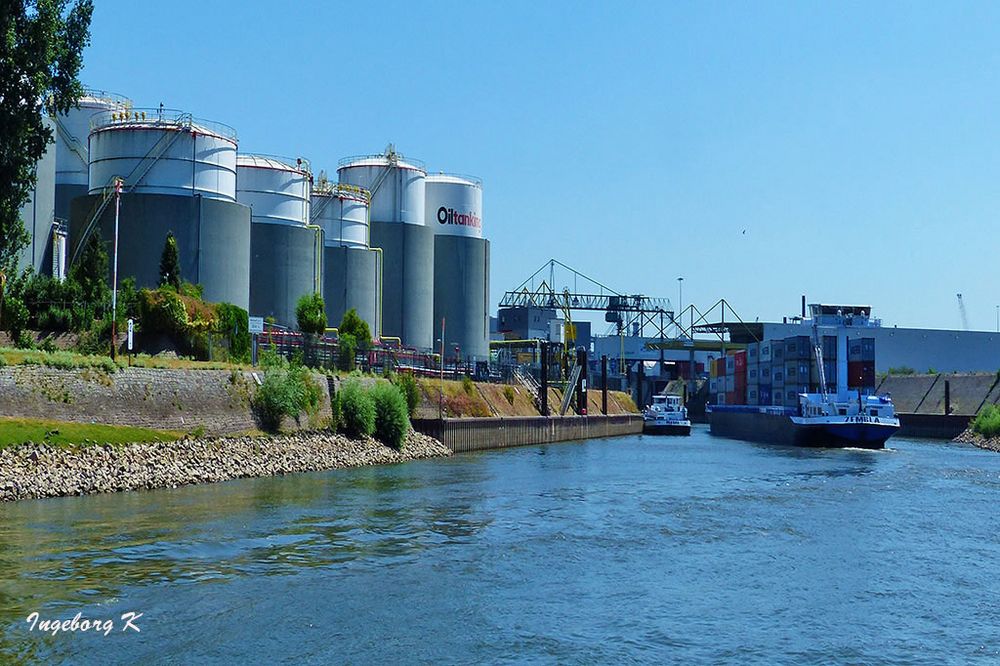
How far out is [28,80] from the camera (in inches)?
1533

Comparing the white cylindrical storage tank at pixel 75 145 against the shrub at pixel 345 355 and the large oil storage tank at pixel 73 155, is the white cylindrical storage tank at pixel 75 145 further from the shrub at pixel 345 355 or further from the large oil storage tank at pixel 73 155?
the shrub at pixel 345 355

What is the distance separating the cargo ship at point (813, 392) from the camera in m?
80.7

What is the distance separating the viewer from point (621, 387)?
157750mm

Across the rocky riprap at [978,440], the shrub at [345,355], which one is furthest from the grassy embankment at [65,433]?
the rocky riprap at [978,440]

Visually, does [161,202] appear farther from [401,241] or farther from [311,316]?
[401,241]

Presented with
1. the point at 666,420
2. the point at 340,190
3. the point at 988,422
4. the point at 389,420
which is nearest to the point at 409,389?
the point at 389,420

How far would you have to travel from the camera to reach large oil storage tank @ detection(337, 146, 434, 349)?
322ft

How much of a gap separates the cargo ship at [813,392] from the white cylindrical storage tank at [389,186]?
3449cm

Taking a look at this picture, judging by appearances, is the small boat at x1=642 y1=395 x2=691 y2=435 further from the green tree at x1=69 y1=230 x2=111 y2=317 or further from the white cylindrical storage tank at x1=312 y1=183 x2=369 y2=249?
the green tree at x1=69 y1=230 x2=111 y2=317

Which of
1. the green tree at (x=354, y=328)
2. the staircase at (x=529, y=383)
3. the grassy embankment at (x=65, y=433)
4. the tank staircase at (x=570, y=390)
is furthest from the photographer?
the tank staircase at (x=570, y=390)

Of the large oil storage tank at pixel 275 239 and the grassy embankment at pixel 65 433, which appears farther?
the large oil storage tank at pixel 275 239

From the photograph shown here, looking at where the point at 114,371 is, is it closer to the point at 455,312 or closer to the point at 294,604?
the point at 294,604

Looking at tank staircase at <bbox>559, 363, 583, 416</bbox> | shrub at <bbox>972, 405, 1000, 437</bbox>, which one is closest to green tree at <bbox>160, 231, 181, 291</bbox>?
tank staircase at <bbox>559, 363, 583, 416</bbox>

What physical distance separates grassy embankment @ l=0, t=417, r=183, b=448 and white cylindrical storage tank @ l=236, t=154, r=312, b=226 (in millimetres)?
39941
